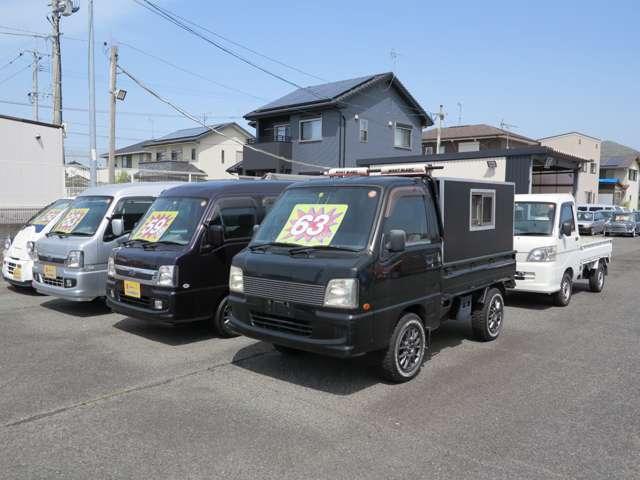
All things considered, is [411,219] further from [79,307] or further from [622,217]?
[622,217]

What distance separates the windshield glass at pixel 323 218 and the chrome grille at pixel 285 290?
50cm

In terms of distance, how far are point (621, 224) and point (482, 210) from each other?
2857 centimetres

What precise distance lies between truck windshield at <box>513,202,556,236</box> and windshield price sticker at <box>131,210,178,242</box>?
19.7 feet

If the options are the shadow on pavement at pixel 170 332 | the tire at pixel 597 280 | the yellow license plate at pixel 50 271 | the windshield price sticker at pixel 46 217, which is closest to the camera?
the shadow on pavement at pixel 170 332

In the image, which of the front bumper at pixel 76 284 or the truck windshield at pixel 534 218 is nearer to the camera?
the front bumper at pixel 76 284

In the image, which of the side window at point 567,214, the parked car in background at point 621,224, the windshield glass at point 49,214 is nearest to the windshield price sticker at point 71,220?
the windshield glass at point 49,214

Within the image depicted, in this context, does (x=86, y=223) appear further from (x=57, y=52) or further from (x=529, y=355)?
(x=57, y=52)

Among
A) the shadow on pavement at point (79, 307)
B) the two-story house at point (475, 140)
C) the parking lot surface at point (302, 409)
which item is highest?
the two-story house at point (475, 140)

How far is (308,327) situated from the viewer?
16.1ft

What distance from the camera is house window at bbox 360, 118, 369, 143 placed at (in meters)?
27.4

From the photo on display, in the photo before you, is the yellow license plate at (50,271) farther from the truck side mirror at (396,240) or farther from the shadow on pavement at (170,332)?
the truck side mirror at (396,240)

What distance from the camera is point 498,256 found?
7148 mm

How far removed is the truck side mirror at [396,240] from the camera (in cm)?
494

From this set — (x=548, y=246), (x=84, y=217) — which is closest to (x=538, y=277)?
(x=548, y=246)
